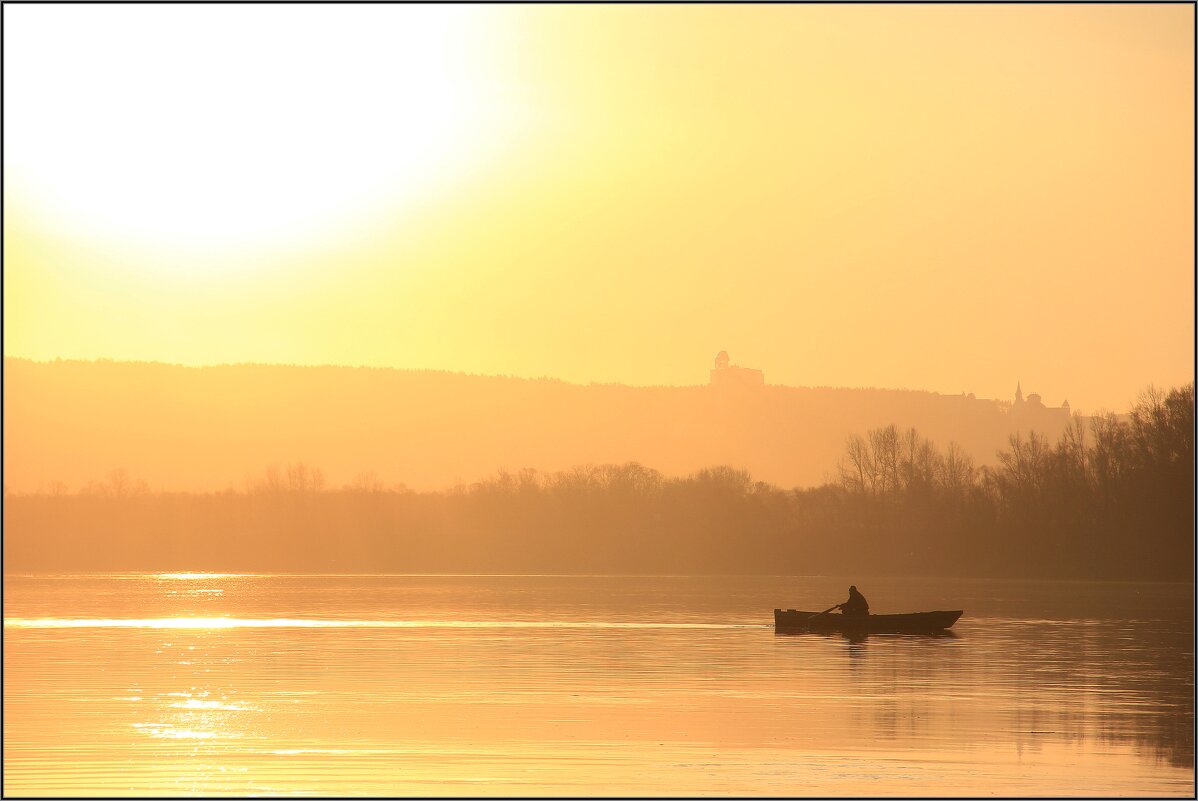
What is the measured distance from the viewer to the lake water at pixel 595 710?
26.0 m

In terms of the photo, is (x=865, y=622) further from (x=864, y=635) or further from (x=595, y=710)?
(x=595, y=710)

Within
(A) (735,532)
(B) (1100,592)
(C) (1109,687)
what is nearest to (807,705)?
(C) (1109,687)

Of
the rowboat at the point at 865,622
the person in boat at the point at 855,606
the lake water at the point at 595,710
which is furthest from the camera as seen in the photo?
the person in boat at the point at 855,606

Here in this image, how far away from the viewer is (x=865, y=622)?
61719 mm

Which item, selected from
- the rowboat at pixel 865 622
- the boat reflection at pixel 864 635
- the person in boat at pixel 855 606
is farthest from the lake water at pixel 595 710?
the person in boat at pixel 855 606

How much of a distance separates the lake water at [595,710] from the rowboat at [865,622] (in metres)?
0.65

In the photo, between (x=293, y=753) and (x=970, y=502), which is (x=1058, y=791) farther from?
(x=970, y=502)

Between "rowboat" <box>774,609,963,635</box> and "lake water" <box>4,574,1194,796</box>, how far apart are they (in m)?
0.65

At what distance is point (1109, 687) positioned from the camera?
4044cm

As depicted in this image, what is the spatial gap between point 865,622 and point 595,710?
28.8 metres

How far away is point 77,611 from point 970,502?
9226 centimetres

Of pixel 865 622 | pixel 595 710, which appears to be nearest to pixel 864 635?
pixel 865 622

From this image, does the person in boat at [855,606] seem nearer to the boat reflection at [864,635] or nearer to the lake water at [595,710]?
the boat reflection at [864,635]

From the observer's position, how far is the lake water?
26.0 metres
